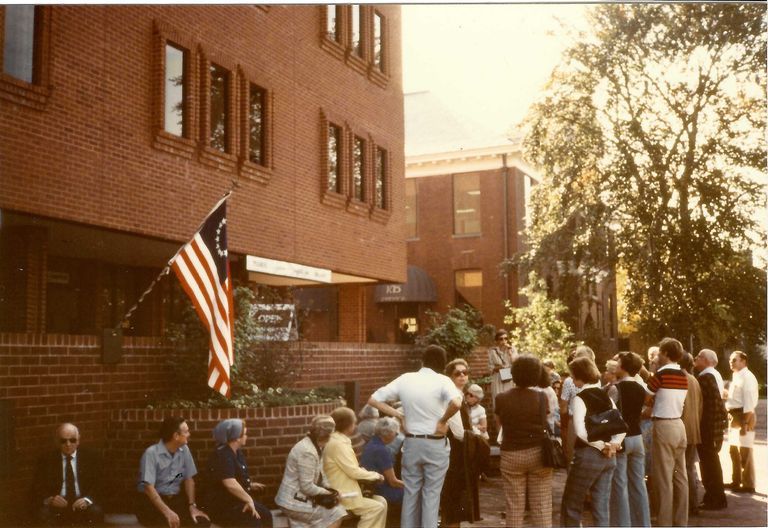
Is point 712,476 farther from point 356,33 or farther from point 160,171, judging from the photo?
point 356,33

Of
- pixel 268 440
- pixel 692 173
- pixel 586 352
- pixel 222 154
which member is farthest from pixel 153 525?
pixel 692 173

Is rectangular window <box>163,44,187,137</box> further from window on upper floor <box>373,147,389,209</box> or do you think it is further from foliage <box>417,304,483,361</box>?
foliage <box>417,304,483,361</box>

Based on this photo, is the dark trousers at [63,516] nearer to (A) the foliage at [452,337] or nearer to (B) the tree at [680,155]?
(B) the tree at [680,155]

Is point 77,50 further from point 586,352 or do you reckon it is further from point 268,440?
point 586,352

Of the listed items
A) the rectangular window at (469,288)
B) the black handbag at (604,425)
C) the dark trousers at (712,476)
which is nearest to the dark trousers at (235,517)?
the black handbag at (604,425)

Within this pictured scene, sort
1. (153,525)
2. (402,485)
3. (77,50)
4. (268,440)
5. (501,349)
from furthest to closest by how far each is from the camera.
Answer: (501,349) → (77,50) → (268,440) → (402,485) → (153,525)

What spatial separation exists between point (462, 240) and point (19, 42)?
13063 mm

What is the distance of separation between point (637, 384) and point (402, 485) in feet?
7.81

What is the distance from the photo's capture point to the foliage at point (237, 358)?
9.59 metres

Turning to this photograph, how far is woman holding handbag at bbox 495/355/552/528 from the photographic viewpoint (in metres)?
6.92

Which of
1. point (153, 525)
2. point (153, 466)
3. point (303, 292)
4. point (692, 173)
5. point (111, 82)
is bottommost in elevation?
point (153, 525)

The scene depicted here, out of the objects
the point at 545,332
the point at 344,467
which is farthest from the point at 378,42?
the point at 344,467

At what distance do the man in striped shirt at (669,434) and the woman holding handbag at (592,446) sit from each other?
5.23ft

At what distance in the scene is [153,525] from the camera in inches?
287
